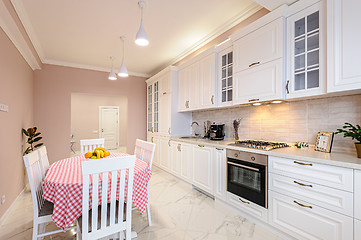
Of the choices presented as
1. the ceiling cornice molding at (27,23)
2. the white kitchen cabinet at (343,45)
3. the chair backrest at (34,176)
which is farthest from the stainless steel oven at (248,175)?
the ceiling cornice molding at (27,23)

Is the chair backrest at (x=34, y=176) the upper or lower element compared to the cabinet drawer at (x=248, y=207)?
upper

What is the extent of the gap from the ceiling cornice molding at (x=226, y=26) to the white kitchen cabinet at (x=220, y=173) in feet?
6.48

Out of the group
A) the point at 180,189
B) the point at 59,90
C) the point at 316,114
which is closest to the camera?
the point at 316,114

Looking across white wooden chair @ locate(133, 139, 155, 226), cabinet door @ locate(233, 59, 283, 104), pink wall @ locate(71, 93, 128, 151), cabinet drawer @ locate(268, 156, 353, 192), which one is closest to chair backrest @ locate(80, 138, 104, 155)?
white wooden chair @ locate(133, 139, 155, 226)

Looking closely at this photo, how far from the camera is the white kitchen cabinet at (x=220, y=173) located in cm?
251

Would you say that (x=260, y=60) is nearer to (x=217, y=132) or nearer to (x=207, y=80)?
(x=207, y=80)

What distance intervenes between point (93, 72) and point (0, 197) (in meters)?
3.55

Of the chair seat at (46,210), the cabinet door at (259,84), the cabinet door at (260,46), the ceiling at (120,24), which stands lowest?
the chair seat at (46,210)

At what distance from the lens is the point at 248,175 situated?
2.19 meters

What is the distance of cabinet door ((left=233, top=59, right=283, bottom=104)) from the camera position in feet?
6.77

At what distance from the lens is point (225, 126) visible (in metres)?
3.29

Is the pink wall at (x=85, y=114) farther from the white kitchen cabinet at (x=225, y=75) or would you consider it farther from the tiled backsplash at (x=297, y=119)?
the tiled backsplash at (x=297, y=119)

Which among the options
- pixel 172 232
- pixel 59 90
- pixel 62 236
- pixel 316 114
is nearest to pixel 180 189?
pixel 172 232

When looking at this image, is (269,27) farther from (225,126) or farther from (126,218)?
(126,218)
